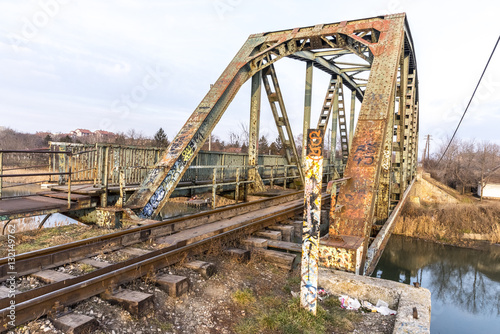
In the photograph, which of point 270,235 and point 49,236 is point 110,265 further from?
point 270,235

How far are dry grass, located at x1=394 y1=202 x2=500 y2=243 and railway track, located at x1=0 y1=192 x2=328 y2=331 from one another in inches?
605

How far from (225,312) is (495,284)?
1498 cm

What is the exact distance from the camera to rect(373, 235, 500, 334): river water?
30.3 feet

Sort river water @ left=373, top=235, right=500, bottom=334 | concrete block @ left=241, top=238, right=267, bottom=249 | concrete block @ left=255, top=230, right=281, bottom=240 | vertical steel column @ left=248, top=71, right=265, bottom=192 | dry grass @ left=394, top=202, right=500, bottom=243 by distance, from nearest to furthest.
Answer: concrete block @ left=241, top=238, right=267, bottom=249, concrete block @ left=255, top=230, right=281, bottom=240, river water @ left=373, top=235, right=500, bottom=334, vertical steel column @ left=248, top=71, right=265, bottom=192, dry grass @ left=394, top=202, right=500, bottom=243

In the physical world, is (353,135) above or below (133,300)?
above

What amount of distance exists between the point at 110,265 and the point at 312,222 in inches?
99.8

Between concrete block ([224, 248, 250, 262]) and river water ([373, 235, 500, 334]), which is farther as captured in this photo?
river water ([373, 235, 500, 334])

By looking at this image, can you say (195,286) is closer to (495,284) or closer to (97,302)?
(97,302)

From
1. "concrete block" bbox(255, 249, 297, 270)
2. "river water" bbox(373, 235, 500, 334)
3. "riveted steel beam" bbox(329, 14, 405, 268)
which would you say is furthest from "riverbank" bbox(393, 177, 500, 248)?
"concrete block" bbox(255, 249, 297, 270)

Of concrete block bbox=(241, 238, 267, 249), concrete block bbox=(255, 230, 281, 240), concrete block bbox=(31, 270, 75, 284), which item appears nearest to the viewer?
concrete block bbox=(31, 270, 75, 284)

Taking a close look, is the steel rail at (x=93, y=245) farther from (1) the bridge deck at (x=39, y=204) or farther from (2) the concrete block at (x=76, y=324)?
(1) the bridge deck at (x=39, y=204)

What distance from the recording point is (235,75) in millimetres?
8648

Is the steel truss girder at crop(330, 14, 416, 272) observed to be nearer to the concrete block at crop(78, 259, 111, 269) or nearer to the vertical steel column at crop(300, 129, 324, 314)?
the vertical steel column at crop(300, 129, 324, 314)

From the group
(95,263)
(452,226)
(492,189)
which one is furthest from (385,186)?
(492,189)
